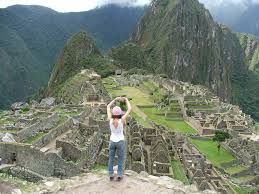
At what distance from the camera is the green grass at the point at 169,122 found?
51.3m

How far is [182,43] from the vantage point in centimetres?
18525

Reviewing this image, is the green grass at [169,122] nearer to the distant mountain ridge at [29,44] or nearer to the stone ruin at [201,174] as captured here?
the stone ruin at [201,174]

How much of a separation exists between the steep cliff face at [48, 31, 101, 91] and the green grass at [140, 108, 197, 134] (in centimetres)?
5326

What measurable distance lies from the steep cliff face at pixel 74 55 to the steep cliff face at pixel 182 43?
46765 mm

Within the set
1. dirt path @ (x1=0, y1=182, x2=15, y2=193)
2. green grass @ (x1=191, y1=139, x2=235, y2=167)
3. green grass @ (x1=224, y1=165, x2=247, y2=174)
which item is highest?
dirt path @ (x1=0, y1=182, x2=15, y2=193)

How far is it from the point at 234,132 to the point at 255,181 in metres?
13.4

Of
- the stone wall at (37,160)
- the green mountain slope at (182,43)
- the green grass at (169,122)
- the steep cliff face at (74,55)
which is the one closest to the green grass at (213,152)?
the green grass at (169,122)

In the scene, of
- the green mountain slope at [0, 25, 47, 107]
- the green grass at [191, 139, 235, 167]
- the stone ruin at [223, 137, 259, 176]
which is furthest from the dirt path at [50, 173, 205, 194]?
the green mountain slope at [0, 25, 47, 107]

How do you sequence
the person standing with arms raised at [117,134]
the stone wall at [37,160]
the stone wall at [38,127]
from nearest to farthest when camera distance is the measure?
the person standing with arms raised at [117,134], the stone wall at [37,160], the stone wall at [38,127]

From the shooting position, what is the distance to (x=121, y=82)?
83.9 metres

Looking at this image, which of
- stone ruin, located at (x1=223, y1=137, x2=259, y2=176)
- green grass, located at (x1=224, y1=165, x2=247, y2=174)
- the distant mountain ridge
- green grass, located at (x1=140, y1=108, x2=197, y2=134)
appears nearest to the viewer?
green grass, located at (x1=224, y1=165, x2=247, y2=174)

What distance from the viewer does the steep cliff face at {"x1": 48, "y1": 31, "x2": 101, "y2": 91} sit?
111188 mm

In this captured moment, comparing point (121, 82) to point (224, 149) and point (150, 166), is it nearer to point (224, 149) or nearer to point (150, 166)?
point (224, 149)

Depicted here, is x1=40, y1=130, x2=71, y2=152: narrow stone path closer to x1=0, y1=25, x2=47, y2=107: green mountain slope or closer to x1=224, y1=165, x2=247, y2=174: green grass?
x1=224, y1=165, x2=247, y2=174: green grass
